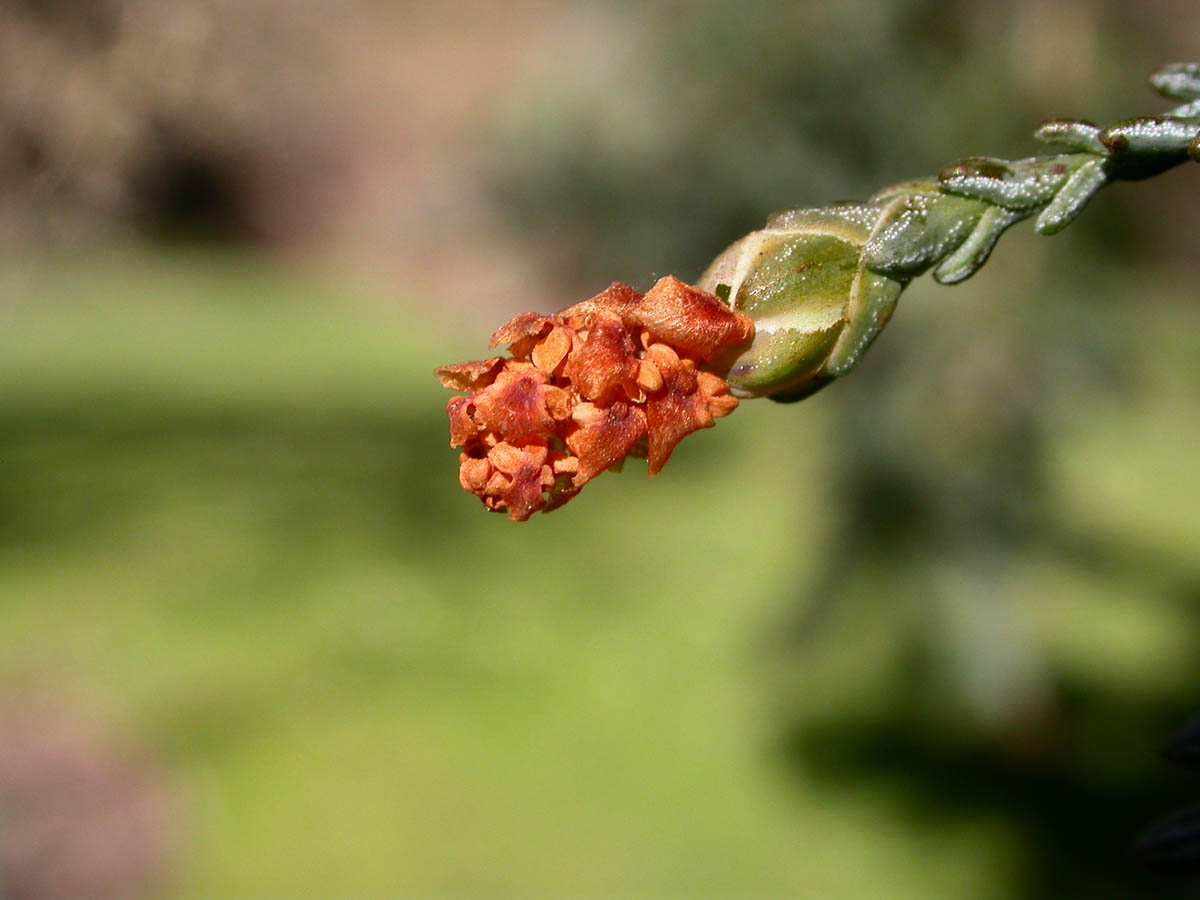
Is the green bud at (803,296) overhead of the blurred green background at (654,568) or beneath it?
beneath

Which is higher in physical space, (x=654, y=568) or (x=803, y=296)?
(x=654, y=568)

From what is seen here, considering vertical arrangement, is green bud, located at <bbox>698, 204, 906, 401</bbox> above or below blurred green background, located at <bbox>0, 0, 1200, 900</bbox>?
below

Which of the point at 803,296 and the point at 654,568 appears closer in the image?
the point at 803,296

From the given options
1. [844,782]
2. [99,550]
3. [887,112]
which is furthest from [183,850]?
[887,112]

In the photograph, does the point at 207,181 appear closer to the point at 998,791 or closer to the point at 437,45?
the point at 437,45

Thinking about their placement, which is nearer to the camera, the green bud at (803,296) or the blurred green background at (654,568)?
the green bud at (803,296)

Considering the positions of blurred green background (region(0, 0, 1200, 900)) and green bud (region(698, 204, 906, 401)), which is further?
blurred green background (region(0, 0, 1200, 900))

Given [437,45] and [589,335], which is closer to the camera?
[589,335]

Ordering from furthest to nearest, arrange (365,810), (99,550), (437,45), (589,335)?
(437,45) → (99,550) → (365,810) → (589,335)
